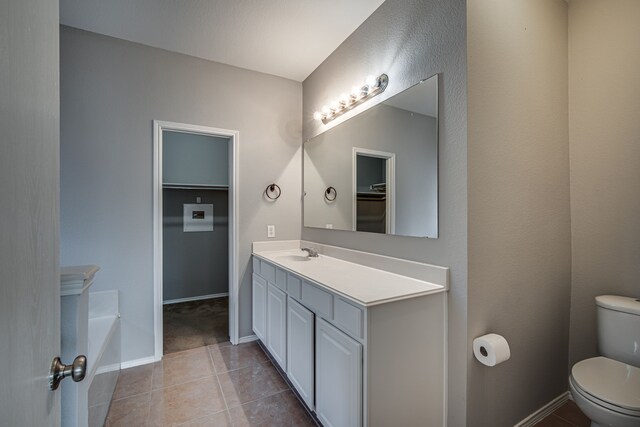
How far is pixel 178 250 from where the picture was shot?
392 cm

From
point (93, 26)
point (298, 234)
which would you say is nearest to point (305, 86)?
point (298, 234)

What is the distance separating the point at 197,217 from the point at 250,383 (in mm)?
2566

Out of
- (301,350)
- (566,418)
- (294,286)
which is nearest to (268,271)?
(294,286)

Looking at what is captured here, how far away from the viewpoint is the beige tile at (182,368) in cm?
212

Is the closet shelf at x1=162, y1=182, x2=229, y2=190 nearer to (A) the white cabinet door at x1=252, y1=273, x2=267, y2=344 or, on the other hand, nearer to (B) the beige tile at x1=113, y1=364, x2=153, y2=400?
(A) the white cabinet door at x1=252, y1=273, x2=267, y2=344

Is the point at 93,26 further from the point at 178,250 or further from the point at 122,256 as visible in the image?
the point at 178,250

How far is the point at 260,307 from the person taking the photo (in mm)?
2477

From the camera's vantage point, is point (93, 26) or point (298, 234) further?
point (298, 234)

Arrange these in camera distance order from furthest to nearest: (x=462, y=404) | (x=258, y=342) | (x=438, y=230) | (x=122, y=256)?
(x=258, y=342) → (x=122, y=256) → (x=438, y=230) → (x=462, y=404)

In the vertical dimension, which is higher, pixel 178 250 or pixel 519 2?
pixel 519 2

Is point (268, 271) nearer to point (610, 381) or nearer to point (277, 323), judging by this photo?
point (277, 323)

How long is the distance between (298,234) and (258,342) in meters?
1.10

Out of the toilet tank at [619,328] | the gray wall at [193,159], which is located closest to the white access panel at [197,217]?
the gray wall at [193,159]

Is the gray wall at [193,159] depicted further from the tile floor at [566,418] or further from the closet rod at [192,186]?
the tile floor at [566,418]
